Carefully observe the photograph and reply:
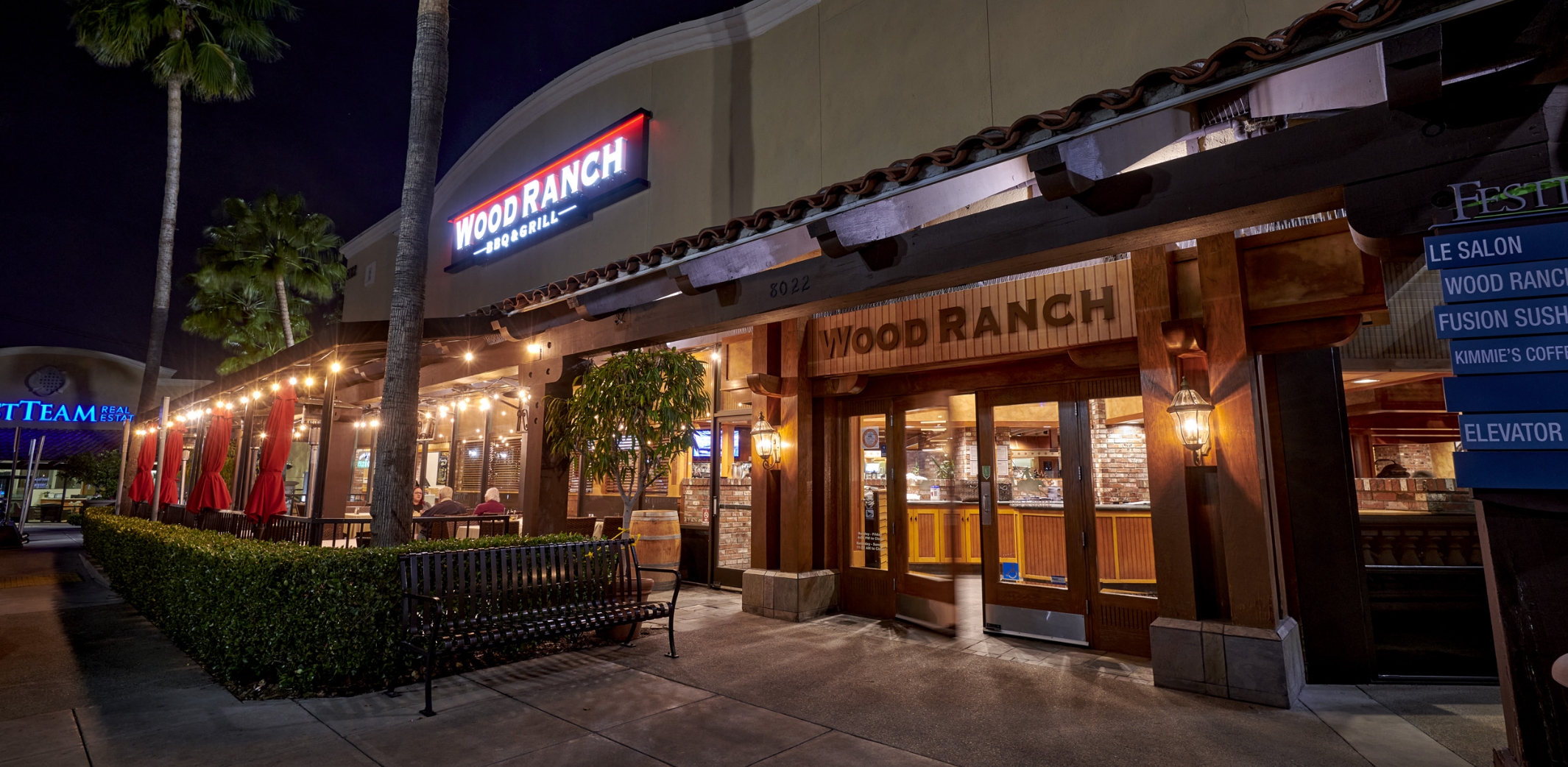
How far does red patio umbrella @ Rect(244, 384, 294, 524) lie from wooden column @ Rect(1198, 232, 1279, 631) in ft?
30.8

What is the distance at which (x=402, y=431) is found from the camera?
20.7 ft

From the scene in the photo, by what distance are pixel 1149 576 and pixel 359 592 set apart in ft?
22.2

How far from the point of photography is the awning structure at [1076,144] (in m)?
3.51

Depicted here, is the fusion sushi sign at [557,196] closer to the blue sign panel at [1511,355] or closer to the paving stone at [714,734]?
the paving stone at [714,734]

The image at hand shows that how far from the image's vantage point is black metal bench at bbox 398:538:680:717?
196 inches

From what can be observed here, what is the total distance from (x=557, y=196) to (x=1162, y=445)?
1104cm

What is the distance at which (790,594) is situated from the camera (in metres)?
7.90

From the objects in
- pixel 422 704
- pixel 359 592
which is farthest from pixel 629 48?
pixel 422 704

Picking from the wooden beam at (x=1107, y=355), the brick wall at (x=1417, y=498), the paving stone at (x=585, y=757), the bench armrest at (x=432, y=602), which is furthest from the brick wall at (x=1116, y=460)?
the bench armrest at (x=432, y=602)

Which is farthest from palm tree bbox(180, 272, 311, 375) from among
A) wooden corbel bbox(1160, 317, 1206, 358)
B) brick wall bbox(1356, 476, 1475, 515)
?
brick wall bbox(1356, 476, 1475, 515)

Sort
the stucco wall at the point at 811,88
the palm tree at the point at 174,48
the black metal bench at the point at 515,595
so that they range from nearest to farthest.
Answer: the black metal bench at the point at 515,595
the stucco wall at the point at 811,88
the palm tree at the point at 174,48

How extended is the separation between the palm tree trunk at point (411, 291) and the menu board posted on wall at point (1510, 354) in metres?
7.18

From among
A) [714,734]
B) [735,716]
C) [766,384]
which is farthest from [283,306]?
[714,734]

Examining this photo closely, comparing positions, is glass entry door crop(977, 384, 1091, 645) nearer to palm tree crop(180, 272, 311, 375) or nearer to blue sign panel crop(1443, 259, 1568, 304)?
blue sign panel crop(1443, 259, 1568, 304)
